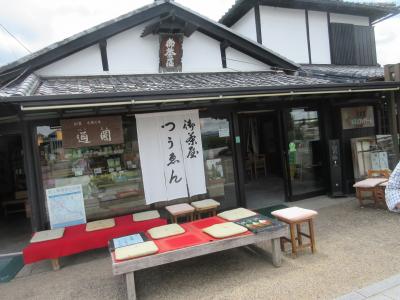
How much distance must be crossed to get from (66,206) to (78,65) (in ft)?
10.4

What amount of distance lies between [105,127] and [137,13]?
294cm

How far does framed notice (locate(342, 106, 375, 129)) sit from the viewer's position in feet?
25.5

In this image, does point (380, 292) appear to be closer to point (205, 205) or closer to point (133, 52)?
point (205, 205)

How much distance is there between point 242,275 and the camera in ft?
13.3

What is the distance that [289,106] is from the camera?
755cm

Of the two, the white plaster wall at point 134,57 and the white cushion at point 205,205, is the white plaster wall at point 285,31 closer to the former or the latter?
the white plaster wall at point 134,57

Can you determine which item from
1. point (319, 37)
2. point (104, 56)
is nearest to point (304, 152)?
point (319, 37)

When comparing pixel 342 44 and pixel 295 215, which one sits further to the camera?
pixel 342 44

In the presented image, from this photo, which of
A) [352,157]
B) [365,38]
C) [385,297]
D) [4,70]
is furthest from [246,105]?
[365,38]

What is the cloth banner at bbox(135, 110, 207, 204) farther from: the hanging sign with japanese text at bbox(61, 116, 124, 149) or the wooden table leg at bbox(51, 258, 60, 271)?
the wooden table leg at bbox(51, 258, 60, 271)

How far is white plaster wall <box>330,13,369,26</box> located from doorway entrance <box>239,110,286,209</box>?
160 inches

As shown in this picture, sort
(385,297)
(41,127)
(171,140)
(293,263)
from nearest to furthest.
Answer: (385,297), (293,263), (41,127), (171,140)

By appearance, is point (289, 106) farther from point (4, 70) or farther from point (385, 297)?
point (4, 70)

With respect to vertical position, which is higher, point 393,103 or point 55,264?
point 393,103
